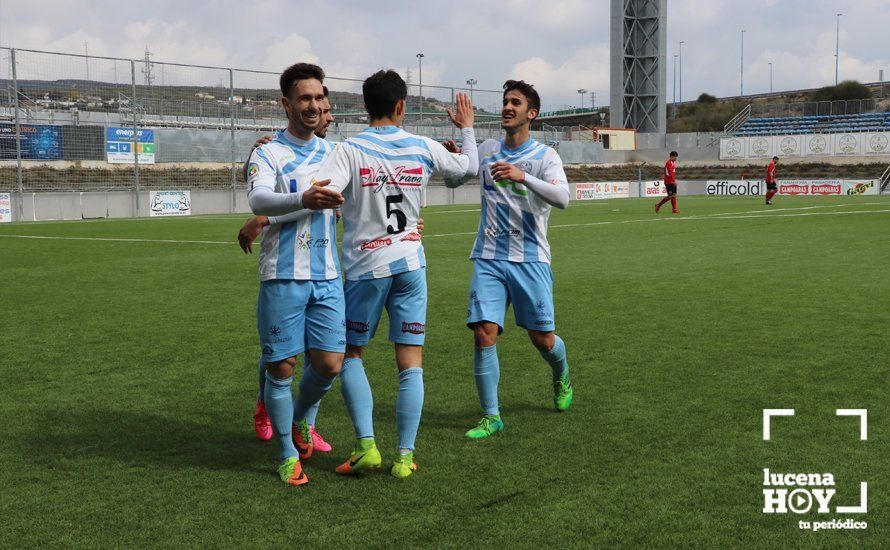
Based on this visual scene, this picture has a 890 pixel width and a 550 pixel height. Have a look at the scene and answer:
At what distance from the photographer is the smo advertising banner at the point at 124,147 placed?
108 ft

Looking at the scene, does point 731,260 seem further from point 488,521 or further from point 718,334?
point 488,521

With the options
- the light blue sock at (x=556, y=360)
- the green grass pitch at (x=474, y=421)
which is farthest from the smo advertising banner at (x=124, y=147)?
the light blue sock at (x=556, y=360)

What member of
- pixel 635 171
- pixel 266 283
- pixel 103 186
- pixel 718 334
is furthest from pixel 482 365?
pixel 635 171

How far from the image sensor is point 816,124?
240 feet

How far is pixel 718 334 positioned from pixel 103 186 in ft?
93.3

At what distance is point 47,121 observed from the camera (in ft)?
104

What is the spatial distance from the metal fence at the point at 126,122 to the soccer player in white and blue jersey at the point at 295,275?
24364mm

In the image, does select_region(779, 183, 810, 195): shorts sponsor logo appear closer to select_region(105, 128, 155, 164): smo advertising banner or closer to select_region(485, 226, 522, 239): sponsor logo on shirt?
select_region(105, 128, 155, 164): smo advertising banner

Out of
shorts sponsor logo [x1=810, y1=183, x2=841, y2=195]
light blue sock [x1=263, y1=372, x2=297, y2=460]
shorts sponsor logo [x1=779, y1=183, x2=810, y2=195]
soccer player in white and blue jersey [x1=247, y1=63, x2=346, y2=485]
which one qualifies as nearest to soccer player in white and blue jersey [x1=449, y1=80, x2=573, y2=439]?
soccer player in white and blue jersey [x1=247, y1=63, x2=346, y2=485]

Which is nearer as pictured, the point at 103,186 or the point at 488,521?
→ the point at 488,521

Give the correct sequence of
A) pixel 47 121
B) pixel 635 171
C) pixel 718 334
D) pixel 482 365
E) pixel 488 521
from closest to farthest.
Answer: pixel 488 521, pixel 482 365, pixel 718 334, pixel 47 121, pixel 635 171

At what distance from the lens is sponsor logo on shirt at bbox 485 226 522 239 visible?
5.75 metres

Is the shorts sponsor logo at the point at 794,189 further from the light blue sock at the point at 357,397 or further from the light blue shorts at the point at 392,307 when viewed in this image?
the light blue sock at the point at 357,397

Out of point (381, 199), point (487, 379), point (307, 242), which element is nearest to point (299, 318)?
point (307, 242)
